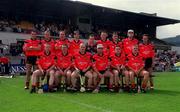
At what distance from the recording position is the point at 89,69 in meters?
→ 11.8

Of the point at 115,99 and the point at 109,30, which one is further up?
the point at 109,30

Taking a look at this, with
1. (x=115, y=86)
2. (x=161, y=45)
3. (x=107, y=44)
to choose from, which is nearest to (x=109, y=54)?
(x=107, y=44)

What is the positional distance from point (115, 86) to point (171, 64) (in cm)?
3208

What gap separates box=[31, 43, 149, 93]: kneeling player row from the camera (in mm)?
11406

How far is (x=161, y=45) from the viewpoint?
4619cm

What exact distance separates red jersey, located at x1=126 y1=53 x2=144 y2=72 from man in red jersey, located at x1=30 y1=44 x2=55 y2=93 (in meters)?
2.28

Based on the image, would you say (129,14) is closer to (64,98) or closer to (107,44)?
(107,44)

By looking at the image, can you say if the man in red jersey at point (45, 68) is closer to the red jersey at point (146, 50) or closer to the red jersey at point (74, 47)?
the red jersey at point (74, 47)

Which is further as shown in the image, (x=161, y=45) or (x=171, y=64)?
(x=161, y=45)

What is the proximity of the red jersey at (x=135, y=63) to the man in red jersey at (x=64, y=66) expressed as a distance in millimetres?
1772

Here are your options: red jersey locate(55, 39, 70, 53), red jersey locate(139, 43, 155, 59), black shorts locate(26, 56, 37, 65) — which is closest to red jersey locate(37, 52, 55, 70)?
red jersey locate(55, 39, 70, 53)

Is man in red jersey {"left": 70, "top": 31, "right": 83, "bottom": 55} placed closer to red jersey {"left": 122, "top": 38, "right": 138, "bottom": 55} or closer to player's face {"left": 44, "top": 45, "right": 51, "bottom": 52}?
player's face {"left": 44, "top": 45, "right": 51, "bottom": 52}

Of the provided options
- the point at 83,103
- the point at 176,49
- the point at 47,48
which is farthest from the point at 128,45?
the point at 176,49

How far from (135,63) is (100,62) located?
1.03 metres
